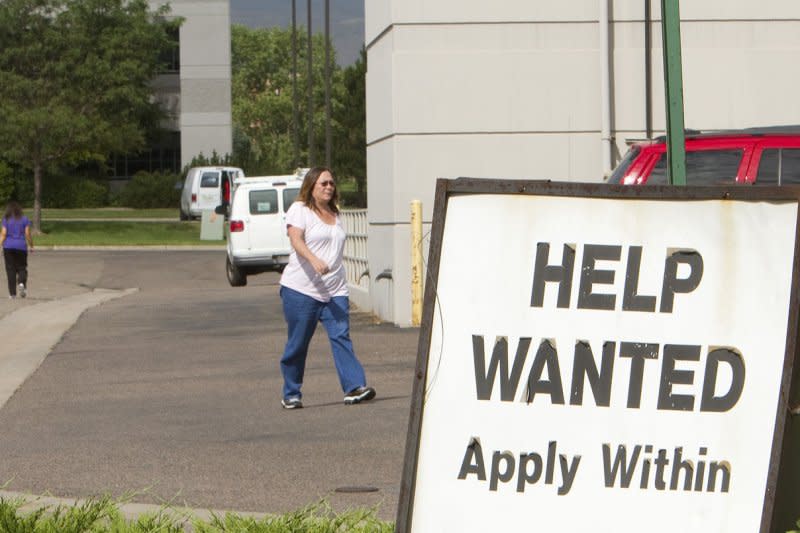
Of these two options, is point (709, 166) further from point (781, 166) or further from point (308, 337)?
point (308, 337)

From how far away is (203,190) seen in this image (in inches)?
2303

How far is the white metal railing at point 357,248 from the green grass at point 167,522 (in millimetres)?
13557

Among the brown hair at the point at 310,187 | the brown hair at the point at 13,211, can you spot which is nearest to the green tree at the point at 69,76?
the brown hair at the point at 13,211

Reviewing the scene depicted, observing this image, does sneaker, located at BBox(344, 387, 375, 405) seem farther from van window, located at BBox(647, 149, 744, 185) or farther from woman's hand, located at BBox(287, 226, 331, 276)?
van window, located at BBox(647, 149, 744, 185)

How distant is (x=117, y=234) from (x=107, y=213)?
14.9 metres

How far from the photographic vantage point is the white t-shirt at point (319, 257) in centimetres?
1106

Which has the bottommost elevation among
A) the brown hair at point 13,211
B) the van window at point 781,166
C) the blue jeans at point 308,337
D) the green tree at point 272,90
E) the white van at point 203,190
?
the blue jeans at point 308,337

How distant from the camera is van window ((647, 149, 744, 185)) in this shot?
11633mm

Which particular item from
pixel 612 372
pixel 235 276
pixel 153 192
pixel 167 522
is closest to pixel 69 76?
pixel 153 192

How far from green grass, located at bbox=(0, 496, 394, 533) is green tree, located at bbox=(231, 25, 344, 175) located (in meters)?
95.8

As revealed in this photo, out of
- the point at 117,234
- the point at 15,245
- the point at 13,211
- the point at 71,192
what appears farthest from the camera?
the point at 71,192

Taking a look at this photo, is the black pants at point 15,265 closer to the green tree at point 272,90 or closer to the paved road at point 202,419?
the paved road at point 202,419

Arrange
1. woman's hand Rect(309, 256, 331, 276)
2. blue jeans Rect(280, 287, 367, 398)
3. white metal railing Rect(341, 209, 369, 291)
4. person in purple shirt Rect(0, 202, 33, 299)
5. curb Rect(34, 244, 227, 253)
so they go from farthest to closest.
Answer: curb Rect(34, 244, 227, 253)
person in purple shirt Rect(0, 202, 33, 299)
white metal railing Rect(341, 209, 369, 291)
blue jeans Rect(280, 287, 367, 398)
woman's hand Rect(309, 256, 331, 276)

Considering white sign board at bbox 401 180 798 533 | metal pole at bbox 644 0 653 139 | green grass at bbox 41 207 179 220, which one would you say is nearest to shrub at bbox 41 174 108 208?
green grass at bbox 41 207 179 220
